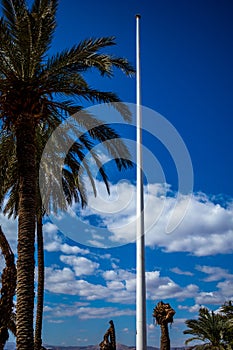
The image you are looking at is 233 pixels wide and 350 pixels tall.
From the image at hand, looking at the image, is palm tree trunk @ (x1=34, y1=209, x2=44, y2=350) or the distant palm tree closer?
palm tree trunk @ (x1=34, y1=209, x2=44, y2=350)

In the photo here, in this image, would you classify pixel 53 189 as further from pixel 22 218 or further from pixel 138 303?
pixel 138 303

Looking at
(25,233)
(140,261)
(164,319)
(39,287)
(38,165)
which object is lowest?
(164,319)

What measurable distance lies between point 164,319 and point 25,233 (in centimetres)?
1666

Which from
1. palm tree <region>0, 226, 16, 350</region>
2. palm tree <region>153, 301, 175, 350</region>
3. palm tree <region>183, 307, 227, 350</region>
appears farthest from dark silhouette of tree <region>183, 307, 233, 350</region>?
palm tree <region>0, 226, 16, 350</region>

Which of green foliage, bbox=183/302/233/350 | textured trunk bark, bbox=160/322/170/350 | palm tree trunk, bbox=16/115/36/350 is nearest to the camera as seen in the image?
palm tree trunk, bbox=16/115/36/350

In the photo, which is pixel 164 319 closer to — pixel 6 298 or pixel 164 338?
pixel 164 338

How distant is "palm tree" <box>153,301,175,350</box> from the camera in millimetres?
27719

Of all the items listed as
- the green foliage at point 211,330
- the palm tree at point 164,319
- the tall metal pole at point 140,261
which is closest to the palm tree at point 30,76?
the tall metal pole at point 140,261

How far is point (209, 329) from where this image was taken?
129 feet

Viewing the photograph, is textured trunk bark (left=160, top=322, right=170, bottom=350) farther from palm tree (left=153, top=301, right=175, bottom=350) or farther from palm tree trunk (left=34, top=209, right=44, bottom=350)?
palm tree trunk (left=34, top=209, right=44, bottom=350)

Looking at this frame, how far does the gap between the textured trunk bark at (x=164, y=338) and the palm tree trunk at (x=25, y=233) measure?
16.2m

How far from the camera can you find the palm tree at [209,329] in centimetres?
3875

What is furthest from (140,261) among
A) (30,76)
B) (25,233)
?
(30,76)

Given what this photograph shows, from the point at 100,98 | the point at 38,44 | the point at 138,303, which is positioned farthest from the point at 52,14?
the point at 138,303
